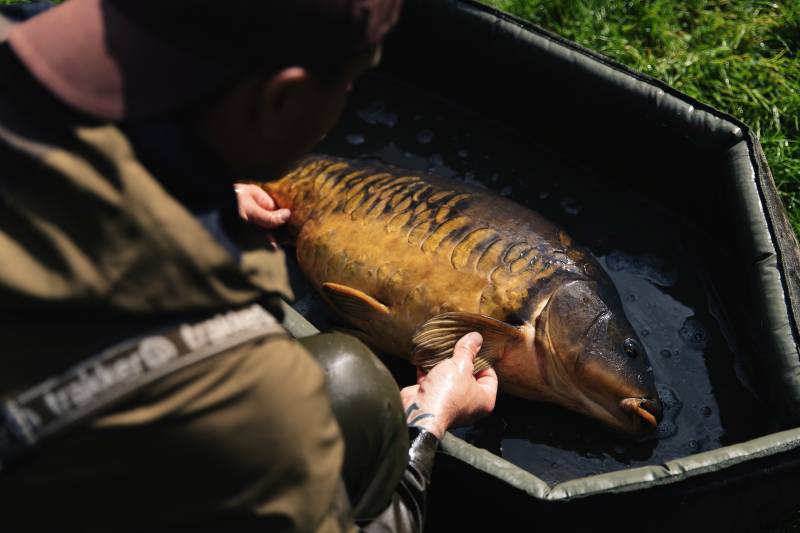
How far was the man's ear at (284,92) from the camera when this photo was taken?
1.29 m

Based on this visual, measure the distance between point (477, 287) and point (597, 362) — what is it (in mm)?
426

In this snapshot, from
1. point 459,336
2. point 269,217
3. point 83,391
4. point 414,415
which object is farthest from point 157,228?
point 269,217

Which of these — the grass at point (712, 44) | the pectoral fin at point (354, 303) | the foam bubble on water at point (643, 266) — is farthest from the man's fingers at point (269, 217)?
the grass at point (712, 44)

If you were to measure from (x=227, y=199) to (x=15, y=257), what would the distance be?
0.32 meters

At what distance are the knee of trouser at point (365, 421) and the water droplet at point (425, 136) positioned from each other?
184 cm

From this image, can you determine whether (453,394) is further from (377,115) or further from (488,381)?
(377,115)

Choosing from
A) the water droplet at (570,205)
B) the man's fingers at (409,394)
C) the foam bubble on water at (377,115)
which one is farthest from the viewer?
the foam bubble on water at (377,115)

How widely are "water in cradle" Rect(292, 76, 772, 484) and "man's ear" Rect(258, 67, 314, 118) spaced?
1.70 metres

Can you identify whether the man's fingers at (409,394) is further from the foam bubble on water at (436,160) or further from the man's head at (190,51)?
the man's head at (190,51)

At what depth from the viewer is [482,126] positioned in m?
3.81

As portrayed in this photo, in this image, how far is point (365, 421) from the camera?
1.94m

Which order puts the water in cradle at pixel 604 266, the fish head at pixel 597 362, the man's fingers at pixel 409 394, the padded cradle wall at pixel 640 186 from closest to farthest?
the padded cradle wall at pixel 640 186
the man's fingers at pixel 409 394
the fish head at pixel 597 362
the water in cradle at pixel 604 266

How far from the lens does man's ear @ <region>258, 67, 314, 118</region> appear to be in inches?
50.6

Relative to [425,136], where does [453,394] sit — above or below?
below
